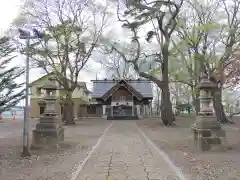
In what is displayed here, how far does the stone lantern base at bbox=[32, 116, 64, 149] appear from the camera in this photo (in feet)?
47.1

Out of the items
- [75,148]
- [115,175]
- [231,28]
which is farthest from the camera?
[231,28]

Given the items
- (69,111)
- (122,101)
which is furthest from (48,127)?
(122,101)

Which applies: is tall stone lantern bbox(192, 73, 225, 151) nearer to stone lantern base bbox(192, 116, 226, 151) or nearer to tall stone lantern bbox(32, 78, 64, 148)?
stone lantern base bbox(192, 116, 226, 151)

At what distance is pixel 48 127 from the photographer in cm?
1485

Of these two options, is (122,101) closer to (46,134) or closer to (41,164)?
(46,134)

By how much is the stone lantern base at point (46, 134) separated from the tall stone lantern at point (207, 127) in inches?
228

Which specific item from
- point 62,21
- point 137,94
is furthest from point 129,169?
point 137,94

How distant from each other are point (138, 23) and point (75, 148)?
16.3 m

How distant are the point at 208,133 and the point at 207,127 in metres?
0.26

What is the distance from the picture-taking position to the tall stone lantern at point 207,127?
1323 centimetres

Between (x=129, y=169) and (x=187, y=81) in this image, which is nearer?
(x=129, y=169)

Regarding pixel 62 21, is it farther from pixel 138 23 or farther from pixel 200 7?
pixel 200 7

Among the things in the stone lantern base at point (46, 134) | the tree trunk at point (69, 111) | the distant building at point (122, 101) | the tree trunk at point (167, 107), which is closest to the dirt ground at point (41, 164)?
the stone lantern base at point (46, 134)

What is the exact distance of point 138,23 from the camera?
2844cm
